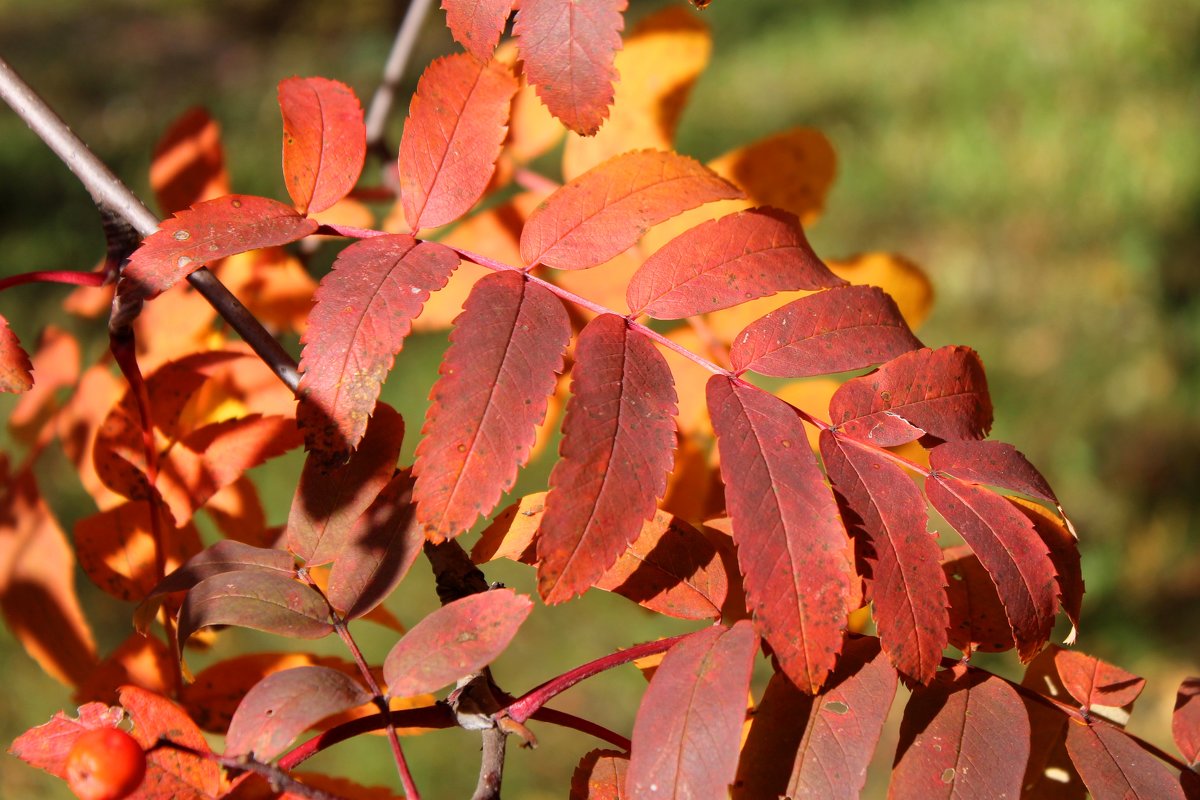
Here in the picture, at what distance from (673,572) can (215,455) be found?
46 cm

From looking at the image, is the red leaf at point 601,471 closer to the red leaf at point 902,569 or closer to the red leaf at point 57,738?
the red leaf at point 902,569

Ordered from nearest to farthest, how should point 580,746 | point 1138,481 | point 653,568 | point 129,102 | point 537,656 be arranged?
point 653,568 → point 580,746 → point 537,656 → point 1138,481 → point 129,102

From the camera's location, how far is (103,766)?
0.69 metres

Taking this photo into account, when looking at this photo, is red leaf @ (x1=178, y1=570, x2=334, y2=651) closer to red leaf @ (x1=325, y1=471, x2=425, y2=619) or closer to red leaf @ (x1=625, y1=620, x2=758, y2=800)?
red leaf @ (x1=325, y1=471, x2=425, y2=619)

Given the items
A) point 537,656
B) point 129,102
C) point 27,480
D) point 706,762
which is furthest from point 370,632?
point 129,102

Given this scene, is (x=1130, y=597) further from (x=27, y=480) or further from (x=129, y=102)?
(x=129, y=102)

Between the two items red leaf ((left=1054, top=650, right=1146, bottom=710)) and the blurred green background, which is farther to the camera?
the blurred green background

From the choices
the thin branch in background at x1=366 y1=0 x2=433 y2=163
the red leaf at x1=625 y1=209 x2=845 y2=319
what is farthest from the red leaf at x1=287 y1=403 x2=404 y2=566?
the thin branch in background at x1=366 y1=0 x2=433 y2=163

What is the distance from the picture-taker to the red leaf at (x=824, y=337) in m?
0.89

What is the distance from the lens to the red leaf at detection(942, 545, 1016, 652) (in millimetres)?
896

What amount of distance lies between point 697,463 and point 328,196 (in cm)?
55

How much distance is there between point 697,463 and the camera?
4.24 ft

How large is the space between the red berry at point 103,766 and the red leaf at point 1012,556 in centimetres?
58

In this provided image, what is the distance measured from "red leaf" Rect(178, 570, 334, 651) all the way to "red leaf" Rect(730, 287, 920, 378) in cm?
39
